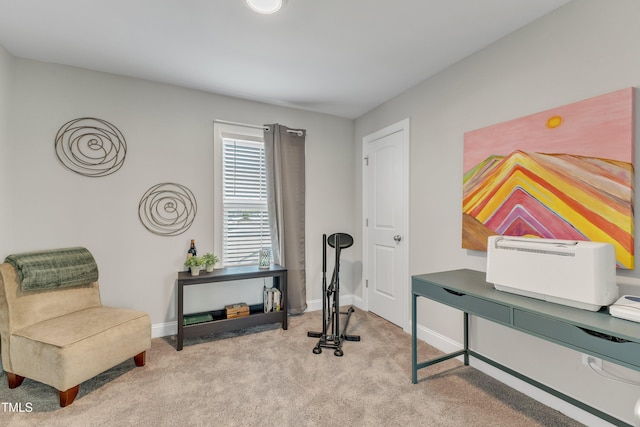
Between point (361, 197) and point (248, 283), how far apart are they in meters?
1.68

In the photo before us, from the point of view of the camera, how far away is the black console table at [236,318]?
2.53 m

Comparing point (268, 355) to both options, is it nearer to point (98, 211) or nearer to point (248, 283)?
point (248, 283)

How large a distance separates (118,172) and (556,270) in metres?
3.30

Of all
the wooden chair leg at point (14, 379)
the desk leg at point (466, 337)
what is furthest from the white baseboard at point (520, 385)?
the wooden chair leg at point (14, 379)

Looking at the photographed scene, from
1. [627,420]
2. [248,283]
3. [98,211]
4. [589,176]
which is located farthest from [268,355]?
[589,176]

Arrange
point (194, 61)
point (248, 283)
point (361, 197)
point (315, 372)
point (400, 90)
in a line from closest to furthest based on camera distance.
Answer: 1. point (315, 372)
2. point (194, 61)
3. point (400, 90)
4. point (248, 283)
5. point (361, 197)

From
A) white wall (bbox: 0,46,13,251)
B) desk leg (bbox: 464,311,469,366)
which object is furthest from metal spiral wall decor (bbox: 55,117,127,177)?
desk leg (bbox: 464,311,469,366)

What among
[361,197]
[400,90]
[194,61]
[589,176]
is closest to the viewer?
[589,176]

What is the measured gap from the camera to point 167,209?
282 cm

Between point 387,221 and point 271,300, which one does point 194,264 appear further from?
point 387,221

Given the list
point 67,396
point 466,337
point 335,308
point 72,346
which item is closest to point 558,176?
point 466,337

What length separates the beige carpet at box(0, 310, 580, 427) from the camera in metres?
1.66

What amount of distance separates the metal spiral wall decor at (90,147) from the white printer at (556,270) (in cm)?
310

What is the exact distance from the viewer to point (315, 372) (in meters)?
2.15
